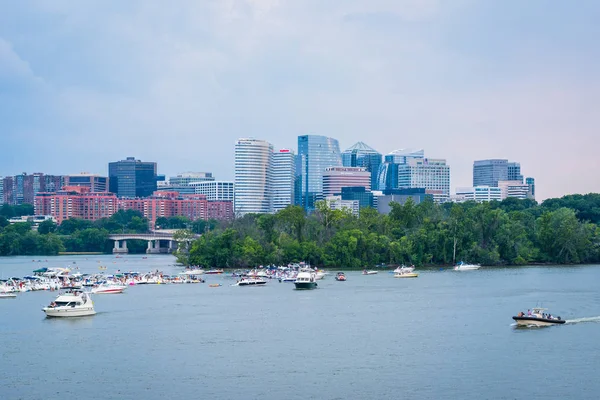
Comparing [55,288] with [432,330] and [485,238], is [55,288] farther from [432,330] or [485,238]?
[485,238]

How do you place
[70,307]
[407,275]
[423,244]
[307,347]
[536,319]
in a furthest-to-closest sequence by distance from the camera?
[423,244], [407,275], [70,307], [536,319], [307,347]

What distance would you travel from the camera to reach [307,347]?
178ft

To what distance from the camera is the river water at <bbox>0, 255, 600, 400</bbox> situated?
43.0 metres

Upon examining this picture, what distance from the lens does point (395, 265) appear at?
13188cm

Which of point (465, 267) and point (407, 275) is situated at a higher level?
point (465, 267)

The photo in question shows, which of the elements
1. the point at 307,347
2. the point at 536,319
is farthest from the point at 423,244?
the point at 307,347

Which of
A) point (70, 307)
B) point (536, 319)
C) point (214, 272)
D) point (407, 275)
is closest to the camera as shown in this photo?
point (536, 319)

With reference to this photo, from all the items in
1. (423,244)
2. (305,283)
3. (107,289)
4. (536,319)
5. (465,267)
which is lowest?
(107,289)

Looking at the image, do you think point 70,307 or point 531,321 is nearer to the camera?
point 531,321

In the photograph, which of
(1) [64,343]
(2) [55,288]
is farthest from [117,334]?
(2) [55,288]

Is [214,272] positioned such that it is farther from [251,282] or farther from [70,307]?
[70,307]

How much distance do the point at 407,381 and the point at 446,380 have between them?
2.04 meters

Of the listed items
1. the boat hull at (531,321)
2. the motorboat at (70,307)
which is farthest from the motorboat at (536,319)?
the motorboat at (70,307)

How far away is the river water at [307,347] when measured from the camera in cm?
4297
